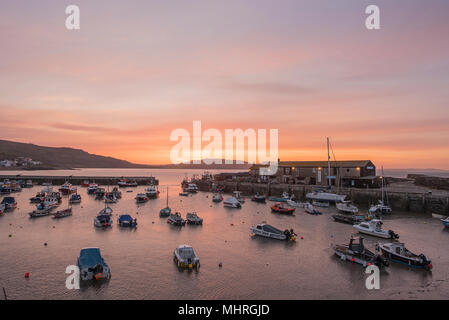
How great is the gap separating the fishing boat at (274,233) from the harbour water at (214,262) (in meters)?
0.98

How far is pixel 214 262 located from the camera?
27.4 metres

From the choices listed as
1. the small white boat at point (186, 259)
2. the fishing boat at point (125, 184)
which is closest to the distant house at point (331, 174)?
the fishing boat at point (125, 184)

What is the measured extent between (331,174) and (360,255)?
55.3m

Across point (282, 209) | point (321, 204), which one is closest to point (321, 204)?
point (321, 204)

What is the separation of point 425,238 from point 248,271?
24.7 m

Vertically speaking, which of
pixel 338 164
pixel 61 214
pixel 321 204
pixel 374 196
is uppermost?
pixel 338 164

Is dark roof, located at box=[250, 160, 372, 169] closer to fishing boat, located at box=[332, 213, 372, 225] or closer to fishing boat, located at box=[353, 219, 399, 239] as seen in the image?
fishing boat, located at box=[332, 213, 372, 225]

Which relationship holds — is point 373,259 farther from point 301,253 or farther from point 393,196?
point 393,196

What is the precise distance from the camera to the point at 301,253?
30297 mm

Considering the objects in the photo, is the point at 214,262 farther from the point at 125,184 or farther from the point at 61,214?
the point at 125,184

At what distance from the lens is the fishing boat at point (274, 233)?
3541 centimetres

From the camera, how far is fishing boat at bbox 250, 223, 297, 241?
3541cm
